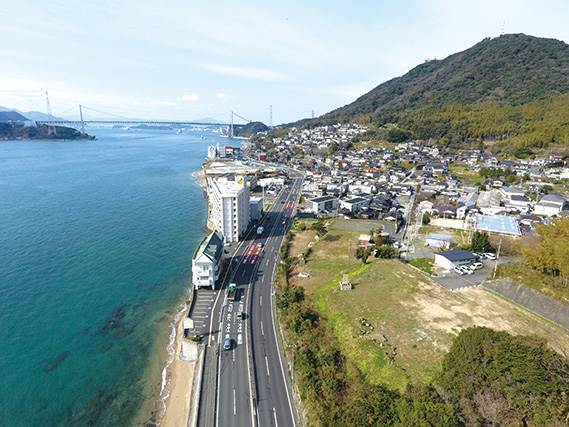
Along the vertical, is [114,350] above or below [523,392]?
below

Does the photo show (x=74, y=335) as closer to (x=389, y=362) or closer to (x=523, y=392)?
(x=389, y=362)

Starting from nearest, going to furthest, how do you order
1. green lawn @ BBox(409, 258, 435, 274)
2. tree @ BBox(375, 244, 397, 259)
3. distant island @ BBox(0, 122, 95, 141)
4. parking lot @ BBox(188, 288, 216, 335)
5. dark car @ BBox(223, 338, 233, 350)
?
dark car @ BBox(223, 338, 233, 350)
parking lot @ BBox(188, 288, 216, 335)
green lawn @ BBox(409, 258, 435, 274)
tree @ BBox(375, 244, 397, 259)
distant island @ BBox(0, 122, 95, 141)

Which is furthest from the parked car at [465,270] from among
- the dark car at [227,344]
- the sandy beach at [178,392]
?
the sandy beach at [178,392]

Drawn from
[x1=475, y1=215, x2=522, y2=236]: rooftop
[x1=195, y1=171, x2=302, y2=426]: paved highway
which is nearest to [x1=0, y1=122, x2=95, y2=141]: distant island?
[x1=195, y1=171, x2=302, y2=426]: paved highway

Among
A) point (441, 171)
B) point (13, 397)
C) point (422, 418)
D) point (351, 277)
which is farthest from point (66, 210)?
point (441, 171)

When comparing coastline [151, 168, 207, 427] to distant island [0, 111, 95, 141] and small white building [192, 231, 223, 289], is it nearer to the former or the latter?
small white building [192, 231, 223, 289]

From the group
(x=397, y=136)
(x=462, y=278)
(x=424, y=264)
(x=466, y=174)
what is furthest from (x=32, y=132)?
(x=462, y=278)
